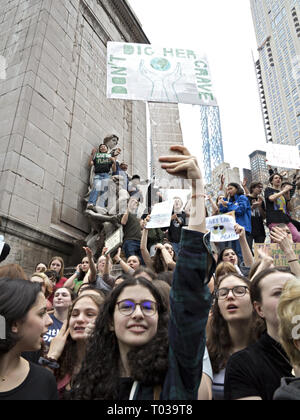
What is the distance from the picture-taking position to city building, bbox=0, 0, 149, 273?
731cm

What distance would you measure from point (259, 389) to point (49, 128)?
27.3ft

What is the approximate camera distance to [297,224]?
643 cm

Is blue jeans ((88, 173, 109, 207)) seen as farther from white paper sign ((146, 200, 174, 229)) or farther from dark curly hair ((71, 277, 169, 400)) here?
dark curly hair ((71, 277, 169, 400))

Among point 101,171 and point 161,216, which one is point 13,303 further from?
point 101,171

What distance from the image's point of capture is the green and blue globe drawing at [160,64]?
5740 mm

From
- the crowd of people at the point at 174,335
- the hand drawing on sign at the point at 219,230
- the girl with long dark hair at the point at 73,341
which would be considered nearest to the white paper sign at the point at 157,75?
the hand drawing on sign at the point at 219,230

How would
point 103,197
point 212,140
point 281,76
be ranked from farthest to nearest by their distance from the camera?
point 212,140 < point 281,76 < point 103,197

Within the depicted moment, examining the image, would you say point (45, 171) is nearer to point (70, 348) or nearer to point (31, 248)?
point (31, 248)

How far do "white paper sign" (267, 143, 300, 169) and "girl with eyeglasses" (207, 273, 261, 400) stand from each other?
6130 millimetres

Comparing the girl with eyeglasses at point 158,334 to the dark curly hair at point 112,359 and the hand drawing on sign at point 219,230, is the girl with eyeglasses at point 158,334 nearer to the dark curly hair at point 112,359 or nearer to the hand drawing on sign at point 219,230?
the dark curly hair at point 112,359

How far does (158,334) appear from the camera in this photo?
1.73 meters

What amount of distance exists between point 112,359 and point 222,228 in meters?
3.62

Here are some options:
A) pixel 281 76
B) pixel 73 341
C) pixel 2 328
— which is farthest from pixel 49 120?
pixel 281 76
